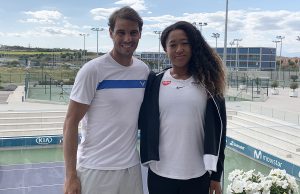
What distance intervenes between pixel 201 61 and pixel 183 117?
0.36 meters

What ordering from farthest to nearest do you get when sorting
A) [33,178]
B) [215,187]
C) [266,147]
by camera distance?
[266,147]
[33,178]
[215,187]

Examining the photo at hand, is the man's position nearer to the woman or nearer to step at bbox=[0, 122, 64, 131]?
the woman

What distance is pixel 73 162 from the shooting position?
7.25ft

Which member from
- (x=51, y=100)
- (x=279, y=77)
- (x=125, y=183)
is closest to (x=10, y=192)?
(x=125, y=183)

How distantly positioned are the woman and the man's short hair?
Answer: 0.69 ft

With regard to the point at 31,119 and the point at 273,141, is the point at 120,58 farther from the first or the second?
the point at 31,119

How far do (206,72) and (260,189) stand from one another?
869 mm

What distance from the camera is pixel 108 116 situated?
222 centimetres

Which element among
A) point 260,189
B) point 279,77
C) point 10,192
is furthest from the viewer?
point 279,77

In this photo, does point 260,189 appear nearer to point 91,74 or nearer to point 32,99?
point 91,74

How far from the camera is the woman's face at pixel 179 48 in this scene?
2.28 meters

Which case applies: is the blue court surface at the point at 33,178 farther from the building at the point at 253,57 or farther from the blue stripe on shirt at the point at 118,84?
the building at the point at 253,57

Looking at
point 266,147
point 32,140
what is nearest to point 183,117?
point 32,140

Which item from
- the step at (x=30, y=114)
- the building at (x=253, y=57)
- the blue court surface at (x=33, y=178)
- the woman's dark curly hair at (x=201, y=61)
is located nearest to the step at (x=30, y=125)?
the step at (x=30, y=114)
